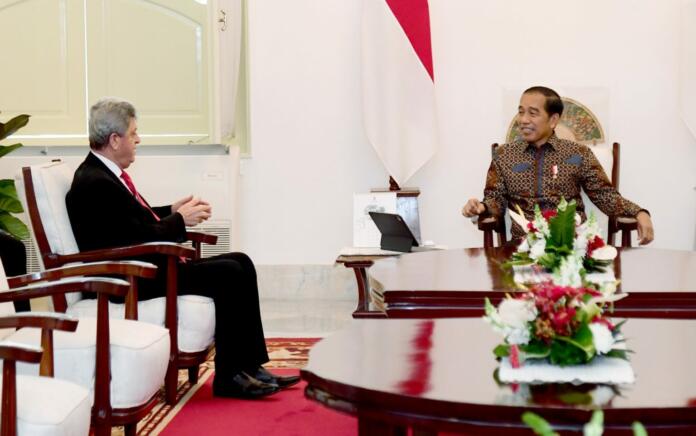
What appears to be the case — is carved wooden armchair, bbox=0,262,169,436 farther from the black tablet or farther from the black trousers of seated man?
the black tablet

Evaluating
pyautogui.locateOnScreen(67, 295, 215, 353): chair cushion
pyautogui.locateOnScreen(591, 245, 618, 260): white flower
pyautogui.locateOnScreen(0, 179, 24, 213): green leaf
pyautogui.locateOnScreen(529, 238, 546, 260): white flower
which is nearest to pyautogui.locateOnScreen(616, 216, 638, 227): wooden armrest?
pyautogui.locateOnScreen(591, 245, 618, 260): white flower

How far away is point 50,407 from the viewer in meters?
2.27

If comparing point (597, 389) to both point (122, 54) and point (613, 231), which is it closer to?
point (613, 231)

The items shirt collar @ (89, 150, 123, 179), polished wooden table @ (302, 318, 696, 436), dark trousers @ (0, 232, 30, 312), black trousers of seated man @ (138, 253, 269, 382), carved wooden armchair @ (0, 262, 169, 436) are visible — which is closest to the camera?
polished wooden table @ (302, 318, 696, 436)

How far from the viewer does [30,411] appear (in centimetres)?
223

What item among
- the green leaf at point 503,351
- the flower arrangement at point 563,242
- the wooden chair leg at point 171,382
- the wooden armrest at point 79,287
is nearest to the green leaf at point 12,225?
the wooden chair leg at point 171,382

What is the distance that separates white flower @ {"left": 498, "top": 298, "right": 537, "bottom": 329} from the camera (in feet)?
5.85

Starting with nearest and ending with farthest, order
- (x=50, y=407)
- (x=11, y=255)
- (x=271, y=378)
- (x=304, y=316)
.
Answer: (x=50, y=407)
(x=271, y=378)
(x=11, y=255)
(x=304, y=316)

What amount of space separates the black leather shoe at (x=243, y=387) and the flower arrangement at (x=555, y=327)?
7.56 ft

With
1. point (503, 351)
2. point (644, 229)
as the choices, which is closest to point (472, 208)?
point (644, 229)

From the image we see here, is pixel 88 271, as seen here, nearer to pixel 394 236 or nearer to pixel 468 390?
pixel 394 236

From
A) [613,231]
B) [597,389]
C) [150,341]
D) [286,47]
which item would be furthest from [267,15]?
[597,389]

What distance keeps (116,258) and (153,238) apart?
6.6 inches

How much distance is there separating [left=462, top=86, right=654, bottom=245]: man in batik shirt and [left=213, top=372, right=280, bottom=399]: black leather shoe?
166cm
